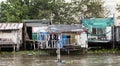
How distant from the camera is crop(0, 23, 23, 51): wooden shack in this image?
34750mm

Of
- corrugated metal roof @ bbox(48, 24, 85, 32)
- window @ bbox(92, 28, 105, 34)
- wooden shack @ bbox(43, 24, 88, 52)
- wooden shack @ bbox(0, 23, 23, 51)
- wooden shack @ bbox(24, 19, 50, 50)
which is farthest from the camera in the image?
window @ bbox(92, 28, 105, 34)

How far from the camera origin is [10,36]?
35.2m

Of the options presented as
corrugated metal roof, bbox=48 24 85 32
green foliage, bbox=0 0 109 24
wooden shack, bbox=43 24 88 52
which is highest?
green foliage, bbox=0 0 109 24

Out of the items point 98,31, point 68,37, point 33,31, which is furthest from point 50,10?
point 68,37

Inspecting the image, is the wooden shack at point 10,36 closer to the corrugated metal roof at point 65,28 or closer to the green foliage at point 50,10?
the corrugated metal roof at point 65,28

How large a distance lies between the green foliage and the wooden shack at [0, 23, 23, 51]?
4.27m

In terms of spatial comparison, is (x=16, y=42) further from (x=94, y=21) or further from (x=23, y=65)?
(x=23, y=65)

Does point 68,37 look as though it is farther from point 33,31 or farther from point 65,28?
point 33,31

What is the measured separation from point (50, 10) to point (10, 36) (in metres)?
7.41

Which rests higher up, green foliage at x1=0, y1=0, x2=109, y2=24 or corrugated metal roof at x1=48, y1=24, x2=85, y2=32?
green foliage at x1=0, y1=0, x2=109, y2=24

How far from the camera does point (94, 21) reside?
3675 cm

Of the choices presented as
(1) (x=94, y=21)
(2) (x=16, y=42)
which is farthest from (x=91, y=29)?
A: (2) (x=16, y=42)

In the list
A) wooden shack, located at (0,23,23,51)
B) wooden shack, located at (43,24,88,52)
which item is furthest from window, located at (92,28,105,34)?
wooden shack, located at (0,23,23,51)

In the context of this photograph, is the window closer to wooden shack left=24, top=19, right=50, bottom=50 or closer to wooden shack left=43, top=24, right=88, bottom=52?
wooden shack left=43, top=24, right=88, bottom=52
